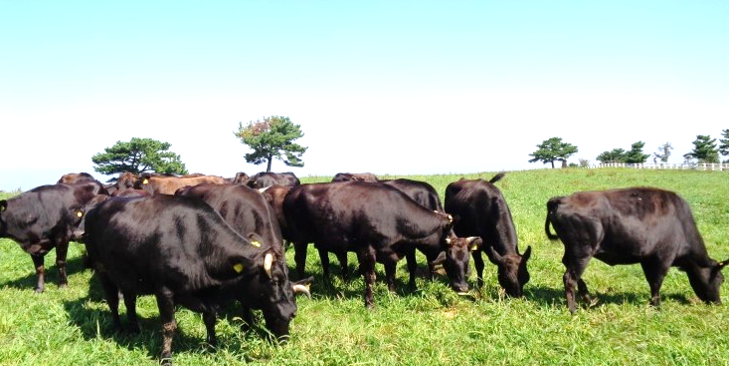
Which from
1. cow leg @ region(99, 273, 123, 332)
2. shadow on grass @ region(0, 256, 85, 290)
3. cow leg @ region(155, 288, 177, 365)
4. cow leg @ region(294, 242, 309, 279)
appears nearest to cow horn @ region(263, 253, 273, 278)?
cow leg @ region(155, 288, 177, 365)

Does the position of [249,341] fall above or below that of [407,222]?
below

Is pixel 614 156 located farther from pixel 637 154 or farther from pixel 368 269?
pixel 368 269

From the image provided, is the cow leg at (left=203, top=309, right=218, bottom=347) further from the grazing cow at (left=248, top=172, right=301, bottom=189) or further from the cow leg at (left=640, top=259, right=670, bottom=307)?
the grazing cow at (left=248, top=172, right=301, bottom=189)

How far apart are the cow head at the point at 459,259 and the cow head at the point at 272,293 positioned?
10.1 feet

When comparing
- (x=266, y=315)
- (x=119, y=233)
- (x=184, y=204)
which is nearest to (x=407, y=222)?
(x=266, y=315)

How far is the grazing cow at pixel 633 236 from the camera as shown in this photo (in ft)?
24.9

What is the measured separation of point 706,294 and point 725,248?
17.6ft

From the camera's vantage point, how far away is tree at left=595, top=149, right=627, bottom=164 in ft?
244

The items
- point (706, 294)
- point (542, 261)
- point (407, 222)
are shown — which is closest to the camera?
point (706, 294)

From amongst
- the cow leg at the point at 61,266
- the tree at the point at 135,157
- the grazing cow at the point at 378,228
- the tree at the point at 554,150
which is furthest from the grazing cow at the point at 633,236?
the tree at the point at 554,150

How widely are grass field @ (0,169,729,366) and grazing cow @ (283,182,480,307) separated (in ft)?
1.67

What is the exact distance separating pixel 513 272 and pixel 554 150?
2710 inches

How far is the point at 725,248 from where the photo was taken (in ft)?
39.7

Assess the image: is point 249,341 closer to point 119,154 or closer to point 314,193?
point 314,193
